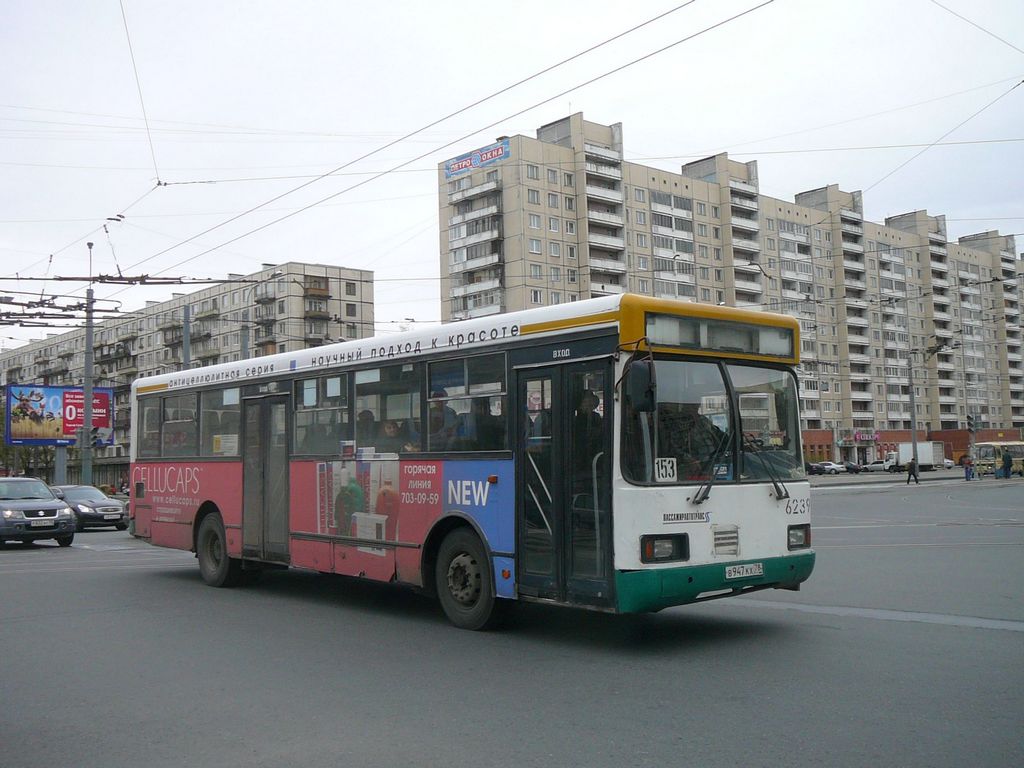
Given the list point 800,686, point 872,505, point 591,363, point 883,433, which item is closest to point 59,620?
point 591,363

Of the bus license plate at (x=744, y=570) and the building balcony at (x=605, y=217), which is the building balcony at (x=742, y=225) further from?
the bus license plate at (x=744, y=570)

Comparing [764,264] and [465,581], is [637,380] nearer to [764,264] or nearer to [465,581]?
[465,581]

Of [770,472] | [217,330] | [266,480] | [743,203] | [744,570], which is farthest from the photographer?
[217,330]

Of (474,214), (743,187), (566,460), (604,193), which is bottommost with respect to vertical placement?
(566,460)

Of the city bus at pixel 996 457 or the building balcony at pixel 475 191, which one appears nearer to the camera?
the city bus at pixel 996 457

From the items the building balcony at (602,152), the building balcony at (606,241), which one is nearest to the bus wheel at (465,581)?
the building balcony at (606,241)

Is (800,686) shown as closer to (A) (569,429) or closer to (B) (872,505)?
(A) (569,429)

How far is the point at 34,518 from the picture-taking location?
2252cm

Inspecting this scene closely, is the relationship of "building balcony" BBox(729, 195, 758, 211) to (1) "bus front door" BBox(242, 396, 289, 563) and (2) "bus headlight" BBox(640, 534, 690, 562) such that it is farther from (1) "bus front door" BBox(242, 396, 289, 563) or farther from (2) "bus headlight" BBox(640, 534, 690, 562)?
(2) "bus headlight" BBox(640, 534, 690, 562)

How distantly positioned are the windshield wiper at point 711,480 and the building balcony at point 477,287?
72.7m

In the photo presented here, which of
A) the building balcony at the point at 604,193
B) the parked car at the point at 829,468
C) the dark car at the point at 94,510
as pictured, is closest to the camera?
the dark car at the point at 94,510

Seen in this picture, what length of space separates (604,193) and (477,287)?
13.8m

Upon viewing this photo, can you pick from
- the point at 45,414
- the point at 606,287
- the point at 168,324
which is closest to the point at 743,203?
the point at 606,287

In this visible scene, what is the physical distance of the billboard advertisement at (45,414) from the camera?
49656 mm
